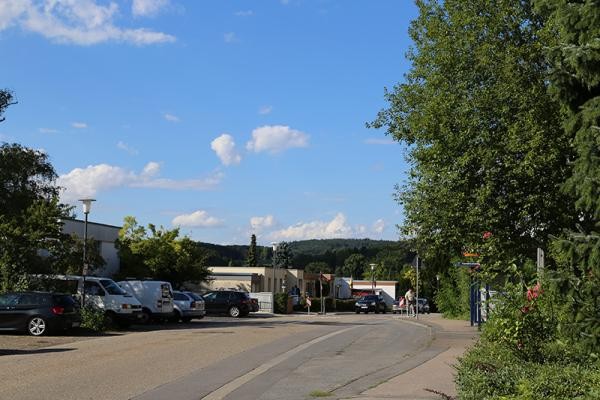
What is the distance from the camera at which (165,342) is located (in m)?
20.1

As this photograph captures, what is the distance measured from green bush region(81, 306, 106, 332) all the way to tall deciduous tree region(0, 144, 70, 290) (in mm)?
2395

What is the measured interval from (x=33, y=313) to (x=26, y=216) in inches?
187

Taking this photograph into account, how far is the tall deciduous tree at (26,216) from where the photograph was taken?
2409cm

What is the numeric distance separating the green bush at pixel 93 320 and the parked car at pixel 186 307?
281 inches

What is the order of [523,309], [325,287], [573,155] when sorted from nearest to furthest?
[523,309] → [573,155] → [325,287]

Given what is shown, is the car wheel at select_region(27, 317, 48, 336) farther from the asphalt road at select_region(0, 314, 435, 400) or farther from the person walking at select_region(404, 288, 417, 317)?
the person walking at select_region(404, 288, 417, 317)

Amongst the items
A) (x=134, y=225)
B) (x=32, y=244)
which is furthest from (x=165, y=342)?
(x=134, y=225)

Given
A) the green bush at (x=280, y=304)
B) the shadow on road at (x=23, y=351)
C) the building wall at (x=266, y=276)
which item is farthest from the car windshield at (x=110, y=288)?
the building wall at (x=266, y=276)

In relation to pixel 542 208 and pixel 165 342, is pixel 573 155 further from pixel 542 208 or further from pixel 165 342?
pixel 165 342

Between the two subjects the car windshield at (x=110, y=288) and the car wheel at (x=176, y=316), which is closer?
the car windshield at (x=110, y=288)

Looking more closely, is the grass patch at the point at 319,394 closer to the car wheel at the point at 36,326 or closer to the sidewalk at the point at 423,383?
the sidewalk at the point at 423,383

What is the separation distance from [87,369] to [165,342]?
21.3 feet

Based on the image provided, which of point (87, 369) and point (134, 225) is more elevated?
point (134, 225)

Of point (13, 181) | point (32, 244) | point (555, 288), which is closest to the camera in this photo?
point (555, 288)
